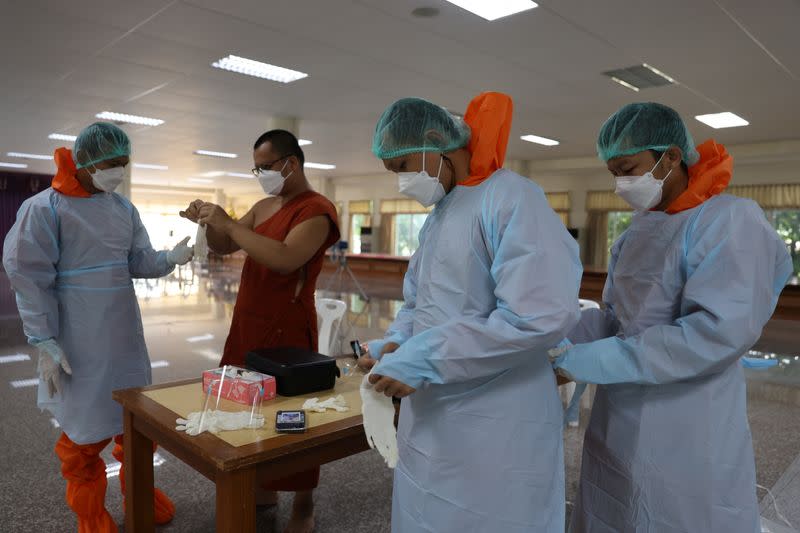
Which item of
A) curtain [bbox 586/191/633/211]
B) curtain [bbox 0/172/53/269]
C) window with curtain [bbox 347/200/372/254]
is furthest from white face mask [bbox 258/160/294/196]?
curtain [bbox 0/172/53/269]

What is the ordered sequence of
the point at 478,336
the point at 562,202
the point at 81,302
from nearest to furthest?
the point at 478,336 < the point at 81,302 < the point at 562,202

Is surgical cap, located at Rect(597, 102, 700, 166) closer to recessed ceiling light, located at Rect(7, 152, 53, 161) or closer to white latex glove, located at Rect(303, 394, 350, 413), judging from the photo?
white latex glove, located at Rect(303, 394, 350, 413)

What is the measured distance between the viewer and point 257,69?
17.6 feet

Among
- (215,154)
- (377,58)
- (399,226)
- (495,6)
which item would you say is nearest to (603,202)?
(399,226)

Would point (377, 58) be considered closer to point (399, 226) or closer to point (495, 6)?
point (495, 6)

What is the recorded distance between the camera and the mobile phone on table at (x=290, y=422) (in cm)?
128

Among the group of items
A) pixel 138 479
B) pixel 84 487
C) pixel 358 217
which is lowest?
pixel 84 487

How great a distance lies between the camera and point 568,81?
546 centimetres

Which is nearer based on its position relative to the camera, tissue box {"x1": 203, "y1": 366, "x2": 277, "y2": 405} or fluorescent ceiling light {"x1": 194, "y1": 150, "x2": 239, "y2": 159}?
tissue box {"x1": 203, "y1": 366, "x2": 277, "y2": 405}

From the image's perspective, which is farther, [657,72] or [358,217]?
[358,217]

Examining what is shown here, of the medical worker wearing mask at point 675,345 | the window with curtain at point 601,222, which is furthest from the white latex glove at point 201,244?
the window with curtain at point 601,222

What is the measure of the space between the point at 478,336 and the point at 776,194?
1111cm

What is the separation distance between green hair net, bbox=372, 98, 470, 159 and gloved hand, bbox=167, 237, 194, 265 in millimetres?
1252

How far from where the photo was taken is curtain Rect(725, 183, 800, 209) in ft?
31.3
